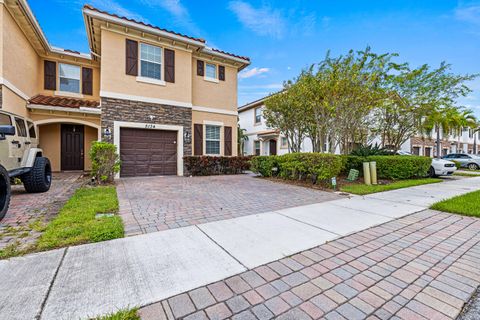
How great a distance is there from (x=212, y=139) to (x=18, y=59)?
876 cm

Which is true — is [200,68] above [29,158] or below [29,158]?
above

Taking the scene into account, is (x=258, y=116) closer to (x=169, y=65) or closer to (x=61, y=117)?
(x=169, y=65)

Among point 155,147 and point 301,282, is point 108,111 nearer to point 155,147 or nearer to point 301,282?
point 155,147

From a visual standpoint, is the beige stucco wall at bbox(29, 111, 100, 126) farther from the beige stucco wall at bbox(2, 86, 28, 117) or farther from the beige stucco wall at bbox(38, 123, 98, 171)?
the beige stucco wall at bbox(38, 123, 98, 171)

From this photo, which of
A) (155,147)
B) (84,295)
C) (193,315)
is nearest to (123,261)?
(84,295)

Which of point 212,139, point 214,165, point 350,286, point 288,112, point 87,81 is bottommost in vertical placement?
point 350,286

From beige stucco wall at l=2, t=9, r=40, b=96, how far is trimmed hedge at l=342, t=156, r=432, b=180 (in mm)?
13849

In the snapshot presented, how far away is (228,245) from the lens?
290 cm

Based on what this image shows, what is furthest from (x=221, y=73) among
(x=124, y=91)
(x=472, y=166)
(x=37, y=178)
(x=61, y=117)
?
(x=472, y=166)

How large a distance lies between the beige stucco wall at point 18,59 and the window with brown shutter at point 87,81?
6.14ft

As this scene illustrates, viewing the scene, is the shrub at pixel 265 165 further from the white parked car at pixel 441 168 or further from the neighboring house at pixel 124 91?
the white parked car at pixel 441 168

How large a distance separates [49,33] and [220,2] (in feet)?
27.6

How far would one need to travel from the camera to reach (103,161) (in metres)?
7.70

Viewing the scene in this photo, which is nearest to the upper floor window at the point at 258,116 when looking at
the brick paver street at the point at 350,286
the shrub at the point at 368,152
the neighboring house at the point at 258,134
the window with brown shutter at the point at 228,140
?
the neighboring house at the point at 258,134
